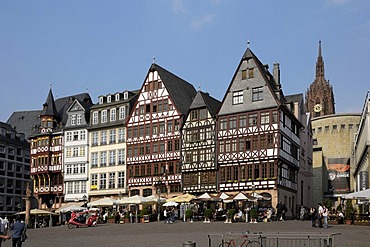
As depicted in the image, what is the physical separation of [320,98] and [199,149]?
92506mm

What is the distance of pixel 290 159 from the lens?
187ft

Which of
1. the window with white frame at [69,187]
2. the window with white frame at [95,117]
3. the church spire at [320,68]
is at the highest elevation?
the church spire at [320,68]

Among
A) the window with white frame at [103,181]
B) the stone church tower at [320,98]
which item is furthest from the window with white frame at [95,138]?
the stone church tower at [320,98]

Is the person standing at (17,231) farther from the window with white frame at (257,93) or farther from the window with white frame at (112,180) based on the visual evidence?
the window with white frame at (112,180)

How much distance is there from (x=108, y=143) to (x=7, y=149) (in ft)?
73.8

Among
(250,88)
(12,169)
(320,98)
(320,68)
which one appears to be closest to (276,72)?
(250,88)

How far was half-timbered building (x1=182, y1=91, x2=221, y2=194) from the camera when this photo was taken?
5678 cm

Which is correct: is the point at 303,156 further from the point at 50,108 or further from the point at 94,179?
the point at 50,108

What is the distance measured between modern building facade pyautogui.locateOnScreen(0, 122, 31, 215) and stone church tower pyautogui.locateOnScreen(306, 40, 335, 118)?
78134mm

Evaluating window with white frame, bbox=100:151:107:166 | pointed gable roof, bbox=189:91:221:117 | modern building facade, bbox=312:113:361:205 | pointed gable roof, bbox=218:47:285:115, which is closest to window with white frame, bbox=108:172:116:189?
window with white frame, bbox=100:151:107:166

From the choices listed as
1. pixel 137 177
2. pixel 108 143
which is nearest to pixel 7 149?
pixel 108 143

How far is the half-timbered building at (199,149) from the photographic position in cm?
5678

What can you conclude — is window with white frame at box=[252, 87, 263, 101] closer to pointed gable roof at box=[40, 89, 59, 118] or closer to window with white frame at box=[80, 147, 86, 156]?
window with white frame at box=[80, 147, 86, 156]

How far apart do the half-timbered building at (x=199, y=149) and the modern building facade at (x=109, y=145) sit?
8821mm
